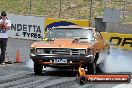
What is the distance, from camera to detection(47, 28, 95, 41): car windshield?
14129 mm

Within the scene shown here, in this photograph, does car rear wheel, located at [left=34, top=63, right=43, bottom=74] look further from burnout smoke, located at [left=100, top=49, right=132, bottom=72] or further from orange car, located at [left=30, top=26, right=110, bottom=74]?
burnout smoke, located at [left=100, top=49, right=132, bottom=72]

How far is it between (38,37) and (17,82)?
60.9ft

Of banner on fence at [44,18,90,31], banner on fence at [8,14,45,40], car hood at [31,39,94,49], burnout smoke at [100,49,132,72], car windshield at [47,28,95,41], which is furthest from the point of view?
banner on fence at [8,14,45,40]

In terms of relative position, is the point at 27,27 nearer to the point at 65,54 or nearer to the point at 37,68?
the point at 37,68

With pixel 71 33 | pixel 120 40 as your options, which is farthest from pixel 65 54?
pixel 120 40

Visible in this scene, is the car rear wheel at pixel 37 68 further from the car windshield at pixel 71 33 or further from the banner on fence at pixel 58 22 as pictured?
the banner on fence at pixel 58 22

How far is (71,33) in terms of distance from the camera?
14.2 m

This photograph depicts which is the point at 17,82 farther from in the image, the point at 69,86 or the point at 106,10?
the point at 106,10

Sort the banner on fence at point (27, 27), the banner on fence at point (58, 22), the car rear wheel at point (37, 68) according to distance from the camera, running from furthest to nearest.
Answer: the banner on fence at point (27, 27) → the banner on fence at point (58, 22) → the car rear wheel at point (37, 68)

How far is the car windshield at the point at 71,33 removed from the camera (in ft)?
46.4

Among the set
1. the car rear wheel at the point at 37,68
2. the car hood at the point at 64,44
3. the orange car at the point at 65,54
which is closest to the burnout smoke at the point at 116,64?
the orange car at the point at 65,54

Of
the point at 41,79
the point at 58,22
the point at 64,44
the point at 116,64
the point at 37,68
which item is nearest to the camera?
the point at 41,79

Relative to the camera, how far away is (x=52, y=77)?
12656 millimetres

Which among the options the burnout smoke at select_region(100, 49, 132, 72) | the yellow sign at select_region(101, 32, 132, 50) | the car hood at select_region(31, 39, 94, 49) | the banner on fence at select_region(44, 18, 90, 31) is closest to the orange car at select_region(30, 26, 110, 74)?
the car hood at select_region(31, 39, 94, 49)
